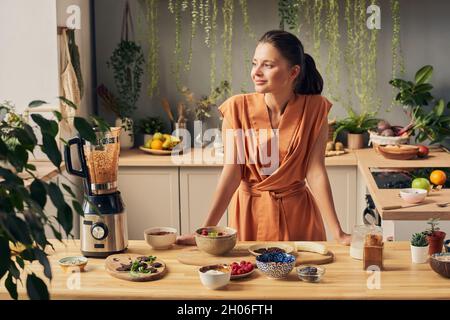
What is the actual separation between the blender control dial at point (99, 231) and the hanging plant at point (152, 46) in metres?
2.69

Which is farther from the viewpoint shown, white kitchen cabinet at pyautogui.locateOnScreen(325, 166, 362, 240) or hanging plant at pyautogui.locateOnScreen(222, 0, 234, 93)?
hanging plant at pyautogui.locateOnScreen(222, 0, 234, 93)

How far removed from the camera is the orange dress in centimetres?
316

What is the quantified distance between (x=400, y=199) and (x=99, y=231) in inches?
59.4

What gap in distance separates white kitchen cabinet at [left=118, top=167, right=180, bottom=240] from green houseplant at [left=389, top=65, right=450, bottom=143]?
1.54m

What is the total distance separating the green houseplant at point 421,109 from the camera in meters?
4.92

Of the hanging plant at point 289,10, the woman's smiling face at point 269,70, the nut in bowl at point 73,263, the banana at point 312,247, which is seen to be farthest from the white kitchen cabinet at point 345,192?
the nut in bowl at point 73,263

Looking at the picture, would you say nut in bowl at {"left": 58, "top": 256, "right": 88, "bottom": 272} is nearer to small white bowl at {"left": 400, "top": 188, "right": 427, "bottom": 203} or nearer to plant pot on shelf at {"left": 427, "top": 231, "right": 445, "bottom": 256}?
plant pot on shelf at {"left": 427, "top": 231, "right": 445, "bottom": 256}

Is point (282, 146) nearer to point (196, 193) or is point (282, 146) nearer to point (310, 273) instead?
point (310, 273)

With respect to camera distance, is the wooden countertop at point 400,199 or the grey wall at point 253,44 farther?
the grey wall at point 253,44

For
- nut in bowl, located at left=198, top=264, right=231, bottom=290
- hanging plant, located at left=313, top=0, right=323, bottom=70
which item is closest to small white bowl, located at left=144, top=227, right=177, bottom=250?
nut in bowl, located at left=198, top=264, right=231, bottom=290

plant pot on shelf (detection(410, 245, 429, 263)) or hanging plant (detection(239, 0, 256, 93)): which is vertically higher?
hanging plant (detection(239, 0, 256, 93))

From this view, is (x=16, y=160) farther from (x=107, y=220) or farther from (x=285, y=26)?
(x=285, y=26)

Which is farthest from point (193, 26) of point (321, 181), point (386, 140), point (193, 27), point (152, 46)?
point (321, 181)

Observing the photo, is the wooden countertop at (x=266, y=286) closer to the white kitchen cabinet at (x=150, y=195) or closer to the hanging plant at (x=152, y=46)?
the white kitchen cabinet at (x=150, y=195)
